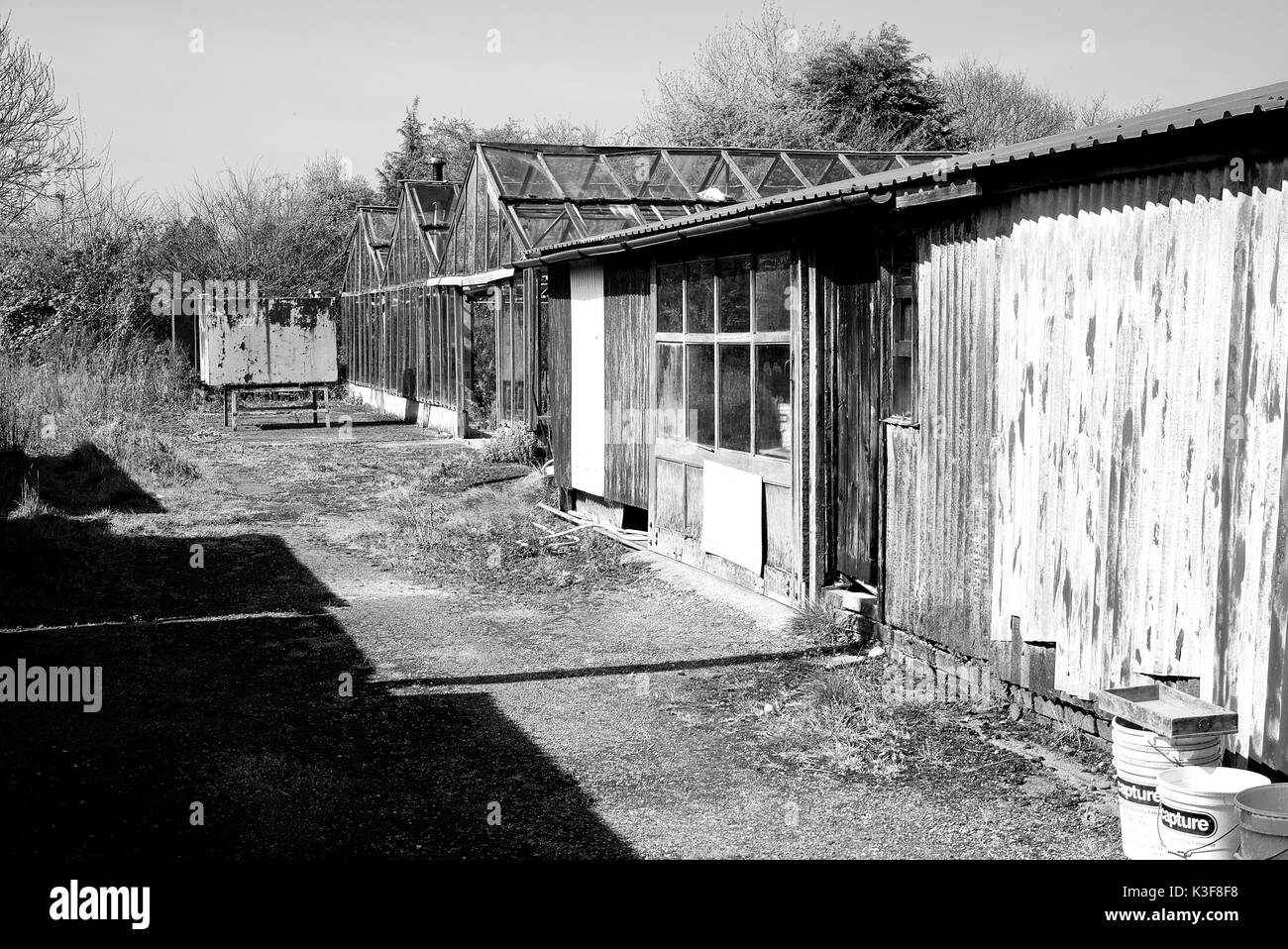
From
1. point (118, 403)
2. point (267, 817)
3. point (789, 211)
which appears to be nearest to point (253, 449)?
point (118, 403)

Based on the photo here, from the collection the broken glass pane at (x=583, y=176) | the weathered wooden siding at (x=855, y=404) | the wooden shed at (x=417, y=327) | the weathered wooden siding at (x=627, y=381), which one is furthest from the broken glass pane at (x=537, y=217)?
the weathered wooden siding at (x=855, y=404)

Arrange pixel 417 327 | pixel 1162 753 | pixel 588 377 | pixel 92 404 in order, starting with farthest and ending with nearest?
pixel 417 327, pixel 92 404, pixel 588 377, pixel 1162 753

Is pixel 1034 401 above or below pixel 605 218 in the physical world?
below

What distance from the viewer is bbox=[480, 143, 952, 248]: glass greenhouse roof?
744 inches

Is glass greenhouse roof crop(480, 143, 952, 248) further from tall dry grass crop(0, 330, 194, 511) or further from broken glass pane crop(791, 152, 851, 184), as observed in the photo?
tall dry grass crop(0, 330, 194, 511)

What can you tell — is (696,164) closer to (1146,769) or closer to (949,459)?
(949,459)

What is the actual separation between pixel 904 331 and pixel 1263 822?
4.25 metres

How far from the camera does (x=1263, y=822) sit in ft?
13.0

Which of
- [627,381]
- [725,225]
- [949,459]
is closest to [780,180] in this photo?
[627,381]

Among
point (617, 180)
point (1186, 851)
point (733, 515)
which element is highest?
point (617, 180)

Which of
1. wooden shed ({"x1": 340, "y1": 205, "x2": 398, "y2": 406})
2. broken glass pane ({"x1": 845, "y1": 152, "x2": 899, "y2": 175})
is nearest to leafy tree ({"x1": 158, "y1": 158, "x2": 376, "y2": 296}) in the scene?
wooden shed ({"x1": 340, "y1": 205, "x2": 398, "y2": 406})

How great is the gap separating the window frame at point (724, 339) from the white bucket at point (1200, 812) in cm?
474

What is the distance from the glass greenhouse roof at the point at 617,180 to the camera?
1891 cm

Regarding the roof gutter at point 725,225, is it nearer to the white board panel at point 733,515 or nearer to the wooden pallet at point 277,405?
→ the white board panel at point 733,515
